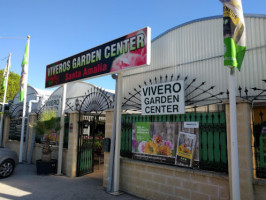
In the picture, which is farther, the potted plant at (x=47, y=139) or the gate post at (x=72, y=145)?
the potted plant at (x=47, y=139)

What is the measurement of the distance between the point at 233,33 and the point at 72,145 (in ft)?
22.3

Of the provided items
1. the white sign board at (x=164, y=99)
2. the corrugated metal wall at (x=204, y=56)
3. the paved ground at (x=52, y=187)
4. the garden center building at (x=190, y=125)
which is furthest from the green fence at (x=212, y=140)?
the paved ground at (x=52, y=187)

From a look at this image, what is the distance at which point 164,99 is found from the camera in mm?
6281

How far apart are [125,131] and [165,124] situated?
Answer: 1.54 m

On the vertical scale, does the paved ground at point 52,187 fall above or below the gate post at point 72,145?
below

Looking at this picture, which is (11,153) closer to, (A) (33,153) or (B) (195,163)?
(A) (33,153)

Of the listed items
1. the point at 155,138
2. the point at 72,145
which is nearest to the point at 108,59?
the point at 155,138

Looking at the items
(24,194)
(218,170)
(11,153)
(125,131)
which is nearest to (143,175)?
(125,131)

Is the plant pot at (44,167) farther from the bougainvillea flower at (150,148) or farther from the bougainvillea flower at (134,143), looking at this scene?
the bougainvillea flower at (150,148)

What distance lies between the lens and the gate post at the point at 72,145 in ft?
26.8

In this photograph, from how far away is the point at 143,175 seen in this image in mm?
5984

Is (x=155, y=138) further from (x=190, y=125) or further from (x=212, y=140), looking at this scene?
(x=212, y=140)

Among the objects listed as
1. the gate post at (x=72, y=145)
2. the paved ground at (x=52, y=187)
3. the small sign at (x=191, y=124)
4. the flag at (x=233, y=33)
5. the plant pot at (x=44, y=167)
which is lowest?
the paved ground at (x=52, y=187)

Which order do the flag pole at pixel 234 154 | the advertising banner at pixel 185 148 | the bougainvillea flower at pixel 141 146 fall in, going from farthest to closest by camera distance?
the bougainvillea flower at pixel 141 146 < the advertising banner at pixel 185 148 < the flag pole at pixel 234 154
